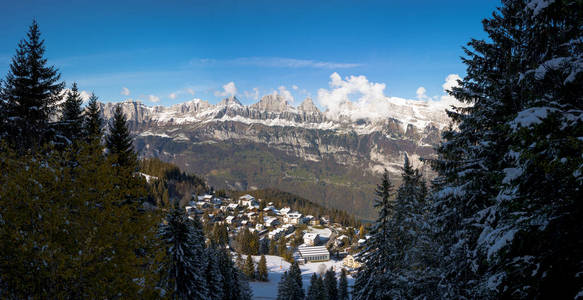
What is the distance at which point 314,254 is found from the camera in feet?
341

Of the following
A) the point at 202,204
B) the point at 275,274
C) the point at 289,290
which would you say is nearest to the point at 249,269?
the point at 275,274

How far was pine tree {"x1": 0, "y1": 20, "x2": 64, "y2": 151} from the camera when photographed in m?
19.6

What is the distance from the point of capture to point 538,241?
5945mm

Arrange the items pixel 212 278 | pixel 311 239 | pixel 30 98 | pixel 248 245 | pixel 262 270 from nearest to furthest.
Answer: pixel 30 98 → pixel 212 278 → pixel 262 270 → pixel 248 245 → pixel 311 239

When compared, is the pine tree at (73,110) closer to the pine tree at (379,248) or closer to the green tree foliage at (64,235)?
the green tree foliage at (64,235)

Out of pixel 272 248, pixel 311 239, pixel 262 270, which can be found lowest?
pixel 311 239

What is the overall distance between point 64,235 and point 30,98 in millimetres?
17476

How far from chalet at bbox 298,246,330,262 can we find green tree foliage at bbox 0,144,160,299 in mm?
99623

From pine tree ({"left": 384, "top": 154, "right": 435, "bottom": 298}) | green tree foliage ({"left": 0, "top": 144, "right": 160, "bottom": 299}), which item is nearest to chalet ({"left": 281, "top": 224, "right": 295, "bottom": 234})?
pine tree ({"left": 384, "top": 154, "right": 435, "bottom": 298})

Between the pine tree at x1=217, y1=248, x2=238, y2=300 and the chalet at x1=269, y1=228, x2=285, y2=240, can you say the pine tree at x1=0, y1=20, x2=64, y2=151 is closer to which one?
the pine tree at x1=217, y1=248, x2=238, y2=300

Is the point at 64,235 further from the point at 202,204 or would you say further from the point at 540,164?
the point at 202,204

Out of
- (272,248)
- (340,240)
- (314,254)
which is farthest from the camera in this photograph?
(340,240)

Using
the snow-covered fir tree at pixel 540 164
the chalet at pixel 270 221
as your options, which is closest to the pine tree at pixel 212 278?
the snow-covered fir tree at pixel 540 164

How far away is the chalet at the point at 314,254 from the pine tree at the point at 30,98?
9399 centimetres
